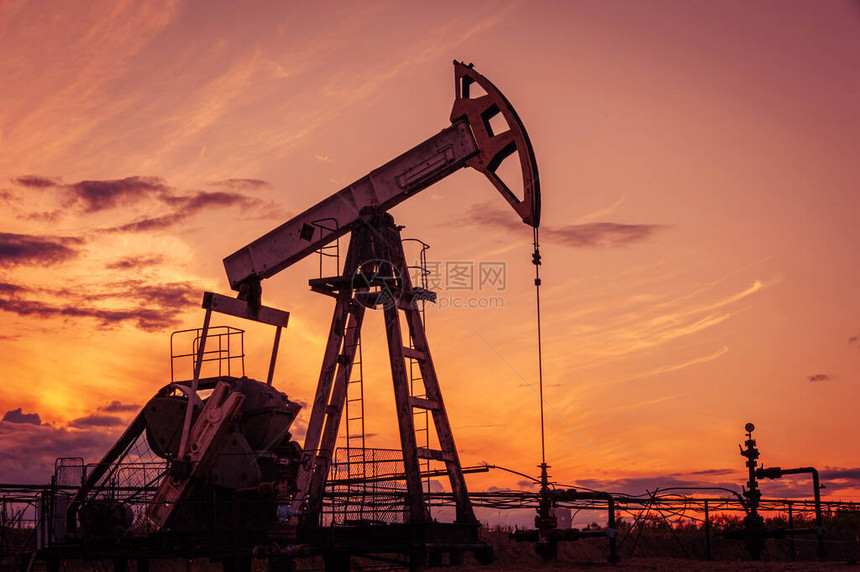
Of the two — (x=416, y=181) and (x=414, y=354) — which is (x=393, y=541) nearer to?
(x=414, y=354)

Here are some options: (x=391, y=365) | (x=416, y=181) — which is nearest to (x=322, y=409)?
(x=391, y=365)

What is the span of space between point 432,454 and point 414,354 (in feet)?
6.06

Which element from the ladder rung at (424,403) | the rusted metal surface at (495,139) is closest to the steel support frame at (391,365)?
the ladder rung at (424,403)

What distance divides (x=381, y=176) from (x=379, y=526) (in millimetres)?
6399

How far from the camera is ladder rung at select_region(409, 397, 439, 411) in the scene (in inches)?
675

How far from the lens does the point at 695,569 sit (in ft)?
51.2

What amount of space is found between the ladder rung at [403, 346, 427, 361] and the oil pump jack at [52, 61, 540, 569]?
25 millimetres

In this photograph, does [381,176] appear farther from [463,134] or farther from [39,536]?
[39,536]

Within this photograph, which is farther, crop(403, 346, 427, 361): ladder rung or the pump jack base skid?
crop(403, 346, 427, 361): ladder rung

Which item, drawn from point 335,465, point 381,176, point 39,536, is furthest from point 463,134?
point 39,536

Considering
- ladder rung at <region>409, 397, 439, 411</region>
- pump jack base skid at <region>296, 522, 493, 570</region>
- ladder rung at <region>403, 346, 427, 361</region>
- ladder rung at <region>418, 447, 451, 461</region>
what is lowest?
pump jack base skid at <region>296, 522, 493, 570</region>

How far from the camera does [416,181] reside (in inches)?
704

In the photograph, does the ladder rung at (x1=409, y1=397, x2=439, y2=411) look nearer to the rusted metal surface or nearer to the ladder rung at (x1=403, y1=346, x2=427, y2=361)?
the ladder rung at (x1=403, y1=346, x2=427, y2=361)

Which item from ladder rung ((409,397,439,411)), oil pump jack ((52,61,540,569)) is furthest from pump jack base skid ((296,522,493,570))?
ladder rung ((409,397,439,411))
